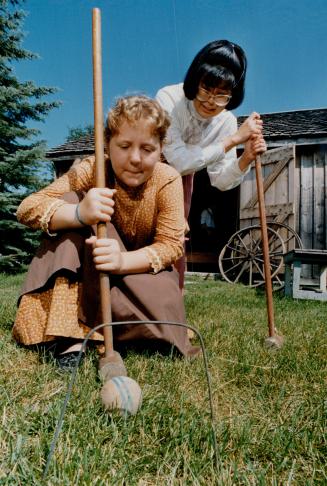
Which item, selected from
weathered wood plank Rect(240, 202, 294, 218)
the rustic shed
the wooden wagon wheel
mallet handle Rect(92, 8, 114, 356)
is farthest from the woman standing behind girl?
the rustic shed

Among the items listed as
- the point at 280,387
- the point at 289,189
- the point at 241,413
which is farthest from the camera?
the point at 289,189

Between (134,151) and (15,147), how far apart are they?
776 cm

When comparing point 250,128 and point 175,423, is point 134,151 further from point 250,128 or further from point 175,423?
point 175,423

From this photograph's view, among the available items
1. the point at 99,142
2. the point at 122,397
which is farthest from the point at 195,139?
the point at 122,397

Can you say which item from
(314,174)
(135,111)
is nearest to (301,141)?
(314,174)

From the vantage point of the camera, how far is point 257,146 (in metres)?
2.78

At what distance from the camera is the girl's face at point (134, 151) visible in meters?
1.99

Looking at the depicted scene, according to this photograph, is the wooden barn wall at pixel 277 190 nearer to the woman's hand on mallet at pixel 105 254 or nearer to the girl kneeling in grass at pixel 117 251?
the girl kneeling in grass at pixel 117 251

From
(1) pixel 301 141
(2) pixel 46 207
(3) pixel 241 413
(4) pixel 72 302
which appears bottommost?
(3) pixel 241 413

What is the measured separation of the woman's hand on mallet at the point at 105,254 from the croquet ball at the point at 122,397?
52 cm

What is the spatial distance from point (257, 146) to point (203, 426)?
189 centimetres

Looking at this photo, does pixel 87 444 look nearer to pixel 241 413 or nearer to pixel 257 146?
pixel 241 413

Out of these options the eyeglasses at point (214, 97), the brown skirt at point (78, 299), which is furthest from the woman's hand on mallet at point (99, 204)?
the eyeglasses at point (214, 97)

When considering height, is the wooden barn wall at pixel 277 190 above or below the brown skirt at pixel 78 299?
above
